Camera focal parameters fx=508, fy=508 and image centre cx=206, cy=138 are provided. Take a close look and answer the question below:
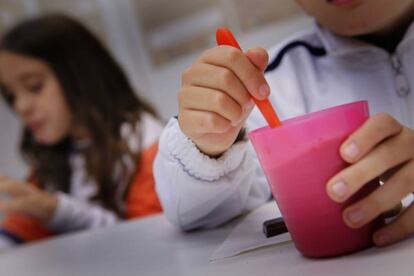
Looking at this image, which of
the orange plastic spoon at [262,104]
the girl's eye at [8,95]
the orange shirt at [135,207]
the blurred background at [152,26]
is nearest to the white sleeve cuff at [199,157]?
the orange plastic spoon at [262,104]

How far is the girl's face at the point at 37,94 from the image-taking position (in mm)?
1264

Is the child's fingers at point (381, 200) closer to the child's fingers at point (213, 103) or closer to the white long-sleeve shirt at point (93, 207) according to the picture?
the child's fingers at point (213, 103)

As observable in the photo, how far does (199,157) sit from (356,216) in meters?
0.20

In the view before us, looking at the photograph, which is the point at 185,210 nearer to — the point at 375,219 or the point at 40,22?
the point at 375,219

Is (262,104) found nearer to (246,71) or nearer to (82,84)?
(246,71)

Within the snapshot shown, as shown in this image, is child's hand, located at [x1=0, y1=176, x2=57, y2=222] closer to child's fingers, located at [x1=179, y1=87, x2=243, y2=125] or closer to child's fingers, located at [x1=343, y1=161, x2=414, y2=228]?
child's fingers, located at [x1=179, y1=87, x2=243, y2=125]

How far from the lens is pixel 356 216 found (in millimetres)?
323

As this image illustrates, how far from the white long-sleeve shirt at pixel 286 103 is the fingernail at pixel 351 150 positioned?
133 mm

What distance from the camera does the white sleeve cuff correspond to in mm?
483

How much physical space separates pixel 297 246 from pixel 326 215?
0.05 m

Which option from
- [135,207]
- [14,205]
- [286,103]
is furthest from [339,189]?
[14,205]

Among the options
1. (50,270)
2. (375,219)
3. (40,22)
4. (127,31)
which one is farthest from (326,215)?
(127,31)

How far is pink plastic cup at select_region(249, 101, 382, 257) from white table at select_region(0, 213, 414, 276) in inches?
0.5

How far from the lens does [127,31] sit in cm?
151
